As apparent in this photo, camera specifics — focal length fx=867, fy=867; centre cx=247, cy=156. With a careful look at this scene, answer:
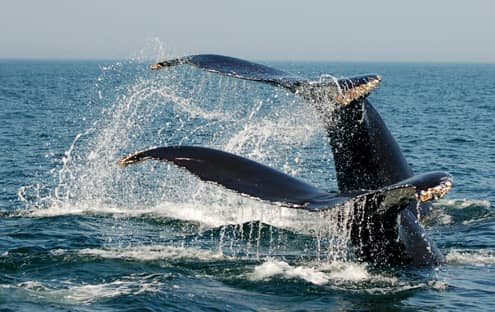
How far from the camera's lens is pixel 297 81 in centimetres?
970

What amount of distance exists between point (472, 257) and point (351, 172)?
3118mm

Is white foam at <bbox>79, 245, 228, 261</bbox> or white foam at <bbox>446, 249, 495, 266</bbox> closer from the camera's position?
white foam at <bbox>79, 245, 228, 261</bbox>

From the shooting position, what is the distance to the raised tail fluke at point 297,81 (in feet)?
31.4

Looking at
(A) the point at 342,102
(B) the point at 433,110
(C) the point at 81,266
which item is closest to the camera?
(A) the point at 342,102

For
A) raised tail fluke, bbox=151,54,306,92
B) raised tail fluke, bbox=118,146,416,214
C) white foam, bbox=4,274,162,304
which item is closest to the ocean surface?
white foam, bbox=4,274,162,304

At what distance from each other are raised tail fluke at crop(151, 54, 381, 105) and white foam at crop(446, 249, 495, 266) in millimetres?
3313

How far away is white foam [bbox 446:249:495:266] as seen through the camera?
11992 millimetres

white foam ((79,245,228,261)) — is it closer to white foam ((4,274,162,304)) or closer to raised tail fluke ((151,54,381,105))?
white foam ((4,274,162,304))

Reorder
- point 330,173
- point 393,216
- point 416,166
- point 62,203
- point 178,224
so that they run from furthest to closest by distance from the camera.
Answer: point 416,166 → point 330,173 → point 62,203 → point 178,224 → point 393,216

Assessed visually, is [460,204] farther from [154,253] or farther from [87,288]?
[87,288]

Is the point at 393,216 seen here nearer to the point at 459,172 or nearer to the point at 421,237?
the point at 421,237

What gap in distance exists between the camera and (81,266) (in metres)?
11.5

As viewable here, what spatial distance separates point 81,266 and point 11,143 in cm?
1917

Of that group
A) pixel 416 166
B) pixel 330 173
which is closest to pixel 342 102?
pixel 330 173
